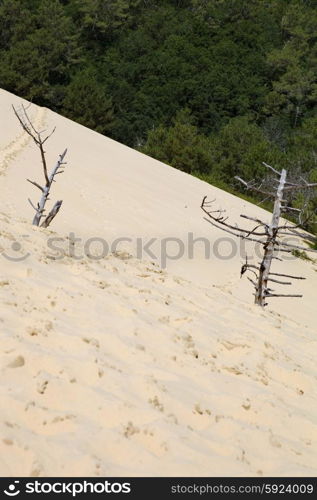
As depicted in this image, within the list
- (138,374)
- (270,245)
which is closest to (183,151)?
(270,245)

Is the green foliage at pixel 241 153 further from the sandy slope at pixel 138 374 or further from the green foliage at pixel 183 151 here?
the sandy slope at pixel 138 374

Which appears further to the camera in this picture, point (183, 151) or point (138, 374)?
point (183, 151)

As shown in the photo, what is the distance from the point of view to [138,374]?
128 inches

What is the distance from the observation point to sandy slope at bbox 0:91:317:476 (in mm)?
2518

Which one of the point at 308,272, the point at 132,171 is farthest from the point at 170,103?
the point at 308,272

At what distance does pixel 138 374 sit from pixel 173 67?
139 feet

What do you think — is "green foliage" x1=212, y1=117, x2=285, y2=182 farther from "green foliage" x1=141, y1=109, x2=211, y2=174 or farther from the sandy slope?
the sandy slope

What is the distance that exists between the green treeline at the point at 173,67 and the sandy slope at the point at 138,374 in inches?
905

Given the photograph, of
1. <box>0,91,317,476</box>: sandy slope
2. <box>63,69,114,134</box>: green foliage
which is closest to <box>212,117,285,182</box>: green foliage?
<box>63,69,114,134</box>: green foliage

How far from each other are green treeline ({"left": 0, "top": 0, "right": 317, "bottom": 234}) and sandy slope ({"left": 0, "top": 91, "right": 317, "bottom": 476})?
2299cm

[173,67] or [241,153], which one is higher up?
[173,67]

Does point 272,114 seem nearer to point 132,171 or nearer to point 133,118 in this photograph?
point 133,118

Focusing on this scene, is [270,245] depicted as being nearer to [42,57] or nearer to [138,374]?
[138,374]

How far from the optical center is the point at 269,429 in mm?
3086
